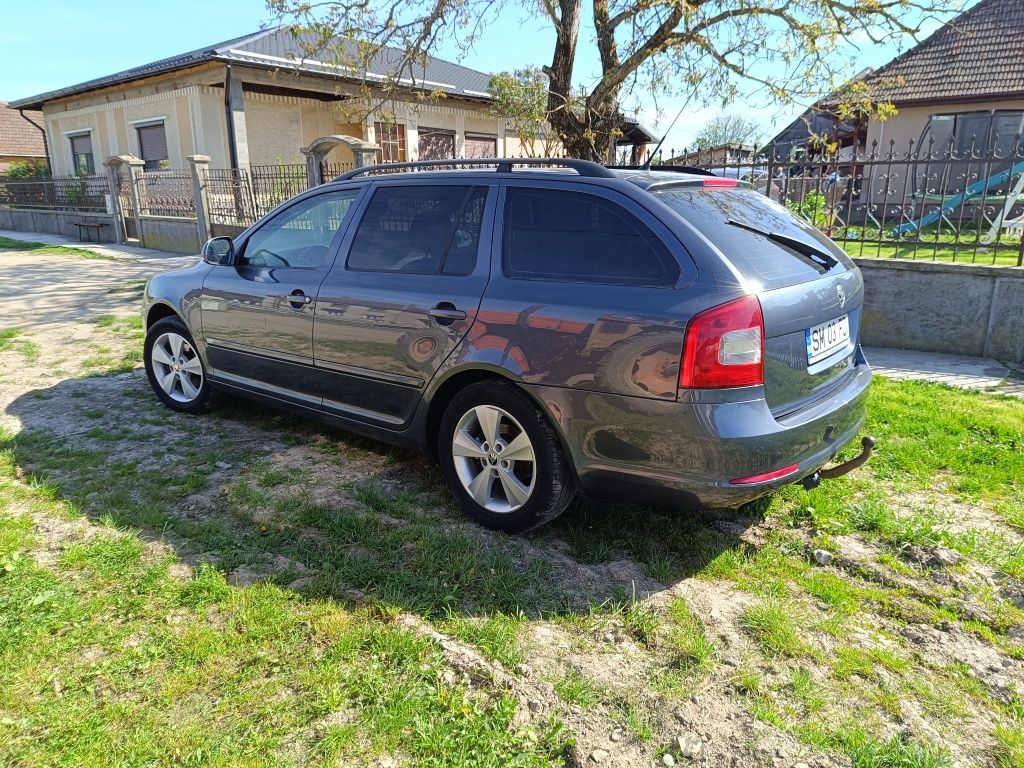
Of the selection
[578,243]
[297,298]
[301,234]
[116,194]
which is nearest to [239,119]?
[116,194]

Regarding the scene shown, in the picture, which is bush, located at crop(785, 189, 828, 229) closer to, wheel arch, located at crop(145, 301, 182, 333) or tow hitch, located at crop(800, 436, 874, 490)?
tow hitch, located at crop(800, 436, 874, 490)

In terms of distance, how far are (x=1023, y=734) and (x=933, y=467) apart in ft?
7.18

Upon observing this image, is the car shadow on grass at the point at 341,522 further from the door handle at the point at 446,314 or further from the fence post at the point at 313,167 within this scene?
the fence post at the point at 313,167

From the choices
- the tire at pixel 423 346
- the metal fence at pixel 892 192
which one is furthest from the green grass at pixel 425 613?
the metal fence at pixel 892 192

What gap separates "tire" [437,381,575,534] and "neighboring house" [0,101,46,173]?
4201 cm

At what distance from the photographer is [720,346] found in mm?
2686

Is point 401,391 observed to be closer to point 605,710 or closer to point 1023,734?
point 605,710

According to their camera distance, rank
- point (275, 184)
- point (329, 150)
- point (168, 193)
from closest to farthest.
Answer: point (329, 150), point (275, 184), point (168, 193)

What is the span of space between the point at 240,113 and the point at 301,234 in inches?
581

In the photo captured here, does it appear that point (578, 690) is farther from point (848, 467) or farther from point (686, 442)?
point (848, 467)

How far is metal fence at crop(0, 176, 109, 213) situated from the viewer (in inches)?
722

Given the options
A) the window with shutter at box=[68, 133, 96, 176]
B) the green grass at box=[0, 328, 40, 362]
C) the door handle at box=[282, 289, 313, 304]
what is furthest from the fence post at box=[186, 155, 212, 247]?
the door handle at box=[282, 289, 313, 304]

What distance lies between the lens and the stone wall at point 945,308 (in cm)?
636

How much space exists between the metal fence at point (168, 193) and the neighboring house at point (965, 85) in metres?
15.9
